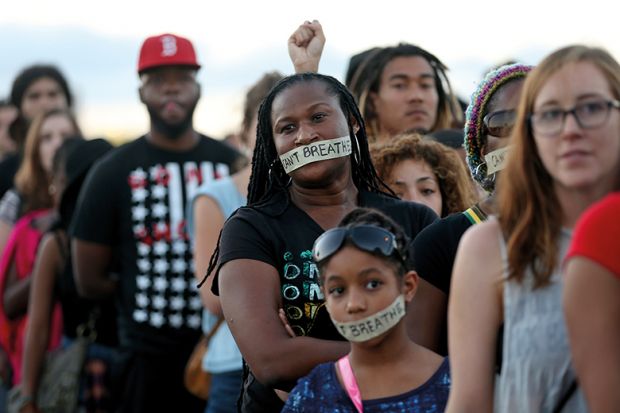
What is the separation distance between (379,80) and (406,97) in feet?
0.65

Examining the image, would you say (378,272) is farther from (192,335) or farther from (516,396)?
(192,335)

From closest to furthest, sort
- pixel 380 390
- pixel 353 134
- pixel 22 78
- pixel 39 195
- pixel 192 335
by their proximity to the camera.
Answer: pixel 380 390 → pixel 353 134 → pixel 192 335 → pixel 39 195 → pixel 22 78

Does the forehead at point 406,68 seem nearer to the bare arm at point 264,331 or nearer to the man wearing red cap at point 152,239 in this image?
the man wearing red cap at point 152,239

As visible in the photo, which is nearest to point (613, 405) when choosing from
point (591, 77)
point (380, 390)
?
point (591, 77)

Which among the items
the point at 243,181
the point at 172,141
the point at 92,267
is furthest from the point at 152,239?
the point at 243,181

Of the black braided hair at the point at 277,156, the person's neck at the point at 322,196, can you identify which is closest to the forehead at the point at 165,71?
the black braided hair at the point at 277,156

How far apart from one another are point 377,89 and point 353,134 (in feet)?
7.55

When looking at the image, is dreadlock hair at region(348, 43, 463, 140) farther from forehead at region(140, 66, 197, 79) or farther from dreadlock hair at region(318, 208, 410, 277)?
dreadlock hair at region(318, 208, 410, 277)

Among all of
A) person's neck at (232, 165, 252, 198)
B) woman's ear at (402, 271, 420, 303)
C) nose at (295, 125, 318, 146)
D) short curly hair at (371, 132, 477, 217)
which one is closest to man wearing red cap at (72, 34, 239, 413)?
person's neck at (232, 165, 252, 198)

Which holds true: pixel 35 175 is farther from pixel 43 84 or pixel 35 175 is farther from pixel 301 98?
pixel 301 98

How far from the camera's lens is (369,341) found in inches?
167

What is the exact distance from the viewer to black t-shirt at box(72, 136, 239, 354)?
841 cm

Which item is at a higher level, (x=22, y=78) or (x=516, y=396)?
(x=22, y=78)

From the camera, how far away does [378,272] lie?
4273mm
